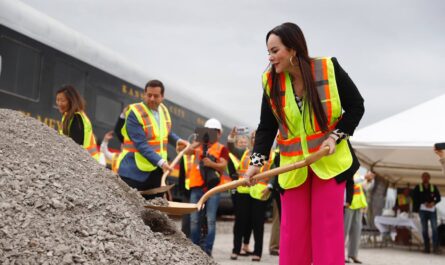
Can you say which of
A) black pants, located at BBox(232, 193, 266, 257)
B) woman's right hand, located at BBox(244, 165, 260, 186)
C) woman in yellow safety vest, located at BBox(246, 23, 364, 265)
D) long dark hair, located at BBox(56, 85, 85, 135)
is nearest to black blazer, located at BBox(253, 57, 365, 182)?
woman in yellow safety vest, located at BBox(246, 23, 364, 265)

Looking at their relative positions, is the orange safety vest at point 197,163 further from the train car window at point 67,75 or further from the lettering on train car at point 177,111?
the lettering on train car at point 177,111

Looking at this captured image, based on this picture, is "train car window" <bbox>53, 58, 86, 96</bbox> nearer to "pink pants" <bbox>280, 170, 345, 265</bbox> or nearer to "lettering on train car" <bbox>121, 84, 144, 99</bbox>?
"lettering on train car" <bbox>121, 84, 144, 99</bbox>

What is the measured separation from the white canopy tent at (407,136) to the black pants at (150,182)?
683cm

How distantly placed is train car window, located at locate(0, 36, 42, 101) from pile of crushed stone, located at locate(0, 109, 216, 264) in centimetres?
448

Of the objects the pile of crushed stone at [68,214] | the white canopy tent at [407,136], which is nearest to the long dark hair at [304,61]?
the pile of crushed stone at [68,214]

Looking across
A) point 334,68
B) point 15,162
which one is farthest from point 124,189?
point 334,68

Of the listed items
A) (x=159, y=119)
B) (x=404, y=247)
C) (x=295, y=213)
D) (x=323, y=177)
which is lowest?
(x=404, y=247)

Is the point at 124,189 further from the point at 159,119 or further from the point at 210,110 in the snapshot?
the point at 210,110

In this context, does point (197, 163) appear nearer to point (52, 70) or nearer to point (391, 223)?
point (52, 70)

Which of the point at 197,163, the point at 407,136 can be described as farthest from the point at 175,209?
the point at 407,136

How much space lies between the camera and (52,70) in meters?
9.40

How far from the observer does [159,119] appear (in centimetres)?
515

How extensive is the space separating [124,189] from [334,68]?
71.1 inches

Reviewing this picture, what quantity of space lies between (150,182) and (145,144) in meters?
0.33
